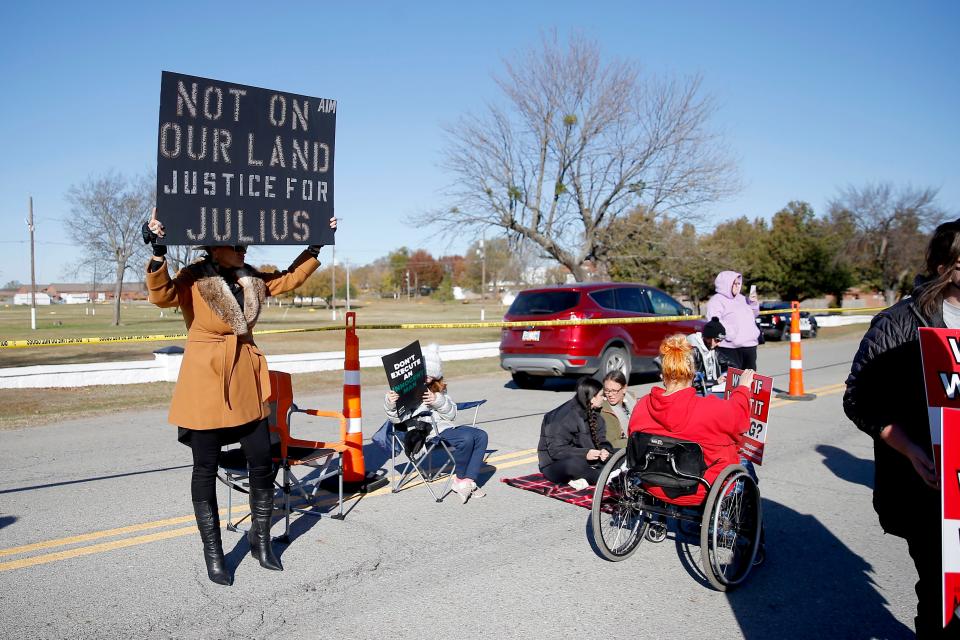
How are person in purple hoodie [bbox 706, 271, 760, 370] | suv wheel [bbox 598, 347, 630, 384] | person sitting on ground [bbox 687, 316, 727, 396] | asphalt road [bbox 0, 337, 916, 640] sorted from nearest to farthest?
asphalt road [bbox 0, 337, 916, 640]
person sitting on ground [bbox 687, 316, 727, 396]
person in purple hoodie [bbox 706, 271, 760, 370]
suv wheel [bbox 598, 347, 630, 384]

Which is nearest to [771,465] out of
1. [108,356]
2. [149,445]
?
[149,445]

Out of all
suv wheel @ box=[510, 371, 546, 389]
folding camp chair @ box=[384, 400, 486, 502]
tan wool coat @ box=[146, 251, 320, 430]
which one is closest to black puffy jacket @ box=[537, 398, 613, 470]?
folding camp chair @ box=[384, 400, 486, 502]

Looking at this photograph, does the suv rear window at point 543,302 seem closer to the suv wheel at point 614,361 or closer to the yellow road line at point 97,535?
the suv wheel at point 614,361

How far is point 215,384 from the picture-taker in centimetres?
409

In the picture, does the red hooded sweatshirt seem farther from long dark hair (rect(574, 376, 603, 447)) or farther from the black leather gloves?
the black leather gloves

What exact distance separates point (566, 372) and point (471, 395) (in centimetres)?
160

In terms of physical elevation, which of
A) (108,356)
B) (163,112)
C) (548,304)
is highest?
(163,112)

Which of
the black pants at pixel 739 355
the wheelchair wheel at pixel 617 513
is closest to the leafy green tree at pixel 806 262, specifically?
the black pants at pixel 739 355

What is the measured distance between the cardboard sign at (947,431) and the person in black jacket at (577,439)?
3544 millimetres

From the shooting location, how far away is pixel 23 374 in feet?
40.6

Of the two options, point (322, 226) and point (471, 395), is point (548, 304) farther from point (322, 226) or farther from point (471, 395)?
point (322, 226)

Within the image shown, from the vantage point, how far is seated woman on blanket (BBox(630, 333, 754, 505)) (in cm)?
433

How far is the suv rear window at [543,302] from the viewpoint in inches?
480

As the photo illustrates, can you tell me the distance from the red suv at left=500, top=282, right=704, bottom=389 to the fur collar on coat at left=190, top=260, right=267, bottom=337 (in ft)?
26.1
